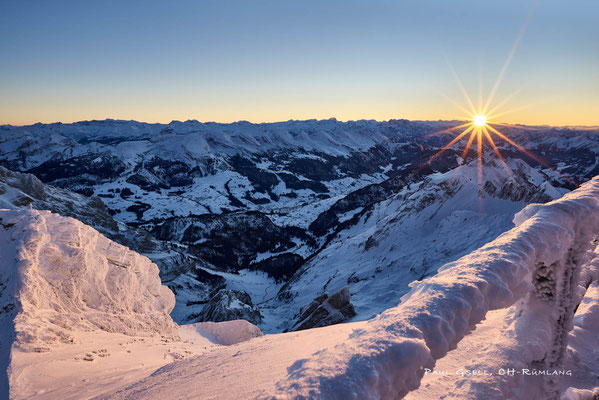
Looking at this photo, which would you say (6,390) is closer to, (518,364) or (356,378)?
(356,378)

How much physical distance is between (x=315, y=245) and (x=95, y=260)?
9702 centimetres

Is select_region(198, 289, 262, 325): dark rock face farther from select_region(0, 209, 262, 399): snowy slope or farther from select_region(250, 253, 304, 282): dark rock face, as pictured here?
select_region(250, 253, 304, 282): dark rock face

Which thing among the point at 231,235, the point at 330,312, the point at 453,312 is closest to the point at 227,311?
the point at 330,312

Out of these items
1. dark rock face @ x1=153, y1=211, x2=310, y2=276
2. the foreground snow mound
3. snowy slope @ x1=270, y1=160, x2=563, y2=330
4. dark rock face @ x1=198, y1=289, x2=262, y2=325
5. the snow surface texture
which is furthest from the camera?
dark rock face @ x1=153, y1=211, x2=310, y2=276

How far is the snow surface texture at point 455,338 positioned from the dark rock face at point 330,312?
971 inches

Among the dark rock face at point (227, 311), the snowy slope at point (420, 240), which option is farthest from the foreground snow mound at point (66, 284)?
the snowy slope at point (420, 240)

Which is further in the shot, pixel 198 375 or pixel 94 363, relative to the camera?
pixel 94 363

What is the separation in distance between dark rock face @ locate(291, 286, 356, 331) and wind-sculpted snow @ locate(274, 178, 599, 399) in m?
27.7

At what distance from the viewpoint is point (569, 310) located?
8.18 metres

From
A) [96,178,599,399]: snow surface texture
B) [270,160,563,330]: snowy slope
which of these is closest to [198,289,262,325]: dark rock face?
[270,160,563,330]: snowy slope

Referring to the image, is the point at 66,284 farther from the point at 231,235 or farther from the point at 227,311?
the point at 231,235

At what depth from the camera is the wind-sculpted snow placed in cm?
441

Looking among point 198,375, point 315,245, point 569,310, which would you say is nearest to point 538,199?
point 569,310

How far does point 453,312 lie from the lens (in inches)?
223
